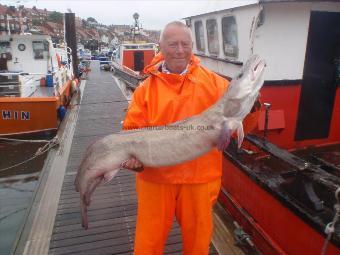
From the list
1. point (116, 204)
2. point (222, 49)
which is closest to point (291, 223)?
point (116, 204)

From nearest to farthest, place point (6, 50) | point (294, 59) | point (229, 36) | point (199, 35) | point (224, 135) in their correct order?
point (224, 135) < point (294, 59) < point (229, 36) < point (199, 35) < point (6, 50)

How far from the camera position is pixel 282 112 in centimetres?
545

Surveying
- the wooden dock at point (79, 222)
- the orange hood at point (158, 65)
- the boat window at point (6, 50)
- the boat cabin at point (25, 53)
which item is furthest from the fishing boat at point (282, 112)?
the boat window at point (6, 50)

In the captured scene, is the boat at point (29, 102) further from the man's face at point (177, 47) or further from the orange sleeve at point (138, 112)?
the man's face at point (177, 47)

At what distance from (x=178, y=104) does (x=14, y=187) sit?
23.2ft

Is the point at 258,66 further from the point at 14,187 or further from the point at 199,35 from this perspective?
the point at 14,187

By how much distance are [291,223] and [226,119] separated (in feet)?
5.09

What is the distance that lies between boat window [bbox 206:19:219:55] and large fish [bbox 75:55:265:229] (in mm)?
4143

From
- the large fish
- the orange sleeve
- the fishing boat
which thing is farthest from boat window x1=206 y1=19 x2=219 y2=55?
the large fish

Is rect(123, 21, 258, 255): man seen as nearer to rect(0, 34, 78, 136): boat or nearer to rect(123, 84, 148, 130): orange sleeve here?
rect(123, 84, 148, 130): orange sleeve

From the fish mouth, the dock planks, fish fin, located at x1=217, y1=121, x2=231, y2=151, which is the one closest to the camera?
the fish mouth

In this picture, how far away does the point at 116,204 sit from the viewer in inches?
220

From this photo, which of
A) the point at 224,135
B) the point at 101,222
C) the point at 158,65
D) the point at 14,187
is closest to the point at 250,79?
the point at 224,135

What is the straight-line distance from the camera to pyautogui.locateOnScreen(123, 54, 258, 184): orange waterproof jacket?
2.92 metres
